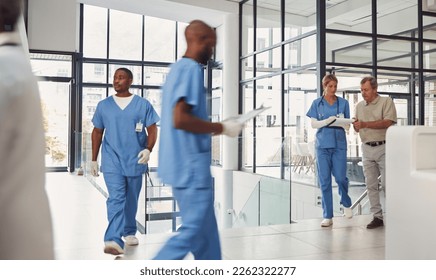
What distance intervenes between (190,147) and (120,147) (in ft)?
2.93

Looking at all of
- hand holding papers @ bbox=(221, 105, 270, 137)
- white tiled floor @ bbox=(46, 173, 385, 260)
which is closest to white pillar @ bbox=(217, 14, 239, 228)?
white tiled floor @ bbox=(46, 173, 385, 260)

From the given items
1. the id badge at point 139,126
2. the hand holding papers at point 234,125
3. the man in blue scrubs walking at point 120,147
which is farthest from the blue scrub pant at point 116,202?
the hand holding papers at point 234,125

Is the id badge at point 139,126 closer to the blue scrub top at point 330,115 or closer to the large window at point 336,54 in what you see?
the blue scrub top at point 330,115

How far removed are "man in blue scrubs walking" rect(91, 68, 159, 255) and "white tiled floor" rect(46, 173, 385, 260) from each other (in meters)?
0.16

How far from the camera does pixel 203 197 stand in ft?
4.24

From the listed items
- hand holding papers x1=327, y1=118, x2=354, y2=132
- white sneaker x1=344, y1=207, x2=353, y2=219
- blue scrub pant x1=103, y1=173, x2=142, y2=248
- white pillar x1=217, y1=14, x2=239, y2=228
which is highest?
white pillar x1=217, y1=14, x2=239, y2=228

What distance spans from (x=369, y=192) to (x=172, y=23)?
1683 millimetres

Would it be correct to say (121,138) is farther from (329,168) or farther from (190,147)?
(329,168)

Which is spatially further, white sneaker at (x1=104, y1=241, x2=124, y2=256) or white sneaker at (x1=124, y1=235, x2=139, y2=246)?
white sneaker at (x1=124, y1=235, x2=139, y2=246)

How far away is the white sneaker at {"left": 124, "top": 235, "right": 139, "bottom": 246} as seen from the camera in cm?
223

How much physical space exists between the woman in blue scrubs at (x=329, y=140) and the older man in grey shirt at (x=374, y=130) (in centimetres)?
12

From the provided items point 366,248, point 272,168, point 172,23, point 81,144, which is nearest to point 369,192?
point 366,248

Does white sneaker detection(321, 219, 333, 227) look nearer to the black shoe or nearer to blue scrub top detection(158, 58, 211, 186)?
the black shoe
